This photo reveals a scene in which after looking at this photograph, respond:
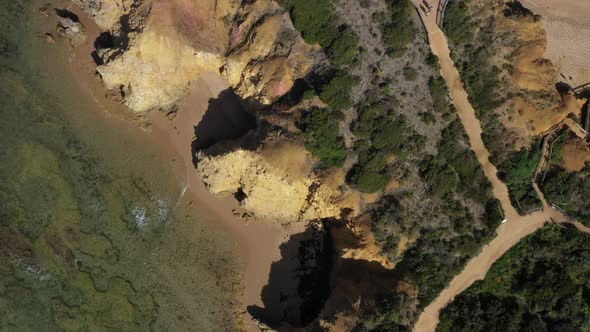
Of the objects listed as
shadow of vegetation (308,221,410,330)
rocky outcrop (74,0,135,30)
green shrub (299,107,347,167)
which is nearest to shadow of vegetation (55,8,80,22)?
rocky outcrop (74,0,135,30)

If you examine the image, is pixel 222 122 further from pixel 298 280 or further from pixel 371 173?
pixel 298 280

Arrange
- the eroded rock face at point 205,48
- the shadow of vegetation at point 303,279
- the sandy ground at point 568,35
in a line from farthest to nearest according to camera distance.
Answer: the shadow of vegetation at point 303,279, the sandy ground at point 568,35, the eroded rock face at point 205,48

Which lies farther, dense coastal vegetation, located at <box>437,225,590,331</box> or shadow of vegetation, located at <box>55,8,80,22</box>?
shadow of vegetation, located at <box>55,8,80,22</box>

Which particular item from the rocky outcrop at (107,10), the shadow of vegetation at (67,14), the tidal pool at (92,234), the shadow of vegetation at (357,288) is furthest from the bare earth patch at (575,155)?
the shadow of vegetation at (67,14)

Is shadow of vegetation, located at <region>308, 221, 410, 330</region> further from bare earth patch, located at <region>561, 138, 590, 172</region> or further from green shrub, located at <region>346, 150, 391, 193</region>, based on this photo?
bare earth patch, located at <region>561, 138, 590, 172</region>

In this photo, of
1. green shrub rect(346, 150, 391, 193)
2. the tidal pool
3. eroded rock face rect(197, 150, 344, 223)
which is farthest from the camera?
the tidal pool

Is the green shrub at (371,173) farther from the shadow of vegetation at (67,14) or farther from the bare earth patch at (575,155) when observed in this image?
the shadow of vegetation at (67,14)

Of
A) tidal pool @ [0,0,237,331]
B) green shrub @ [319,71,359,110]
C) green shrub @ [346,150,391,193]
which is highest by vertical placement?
green shrub @ [319,71,359,110]
